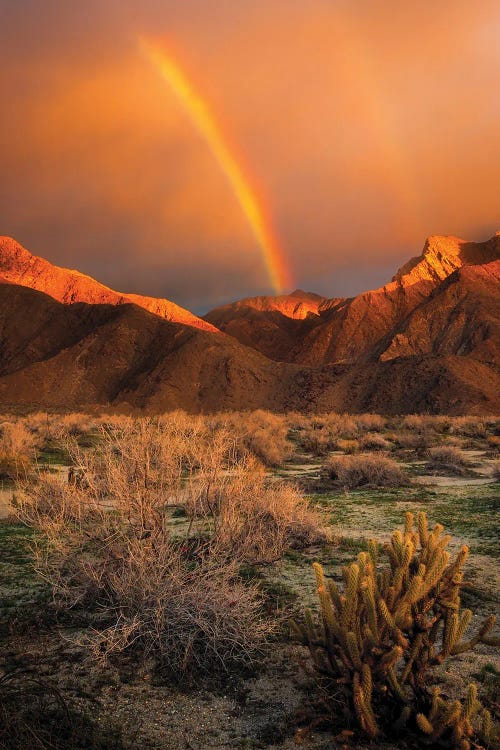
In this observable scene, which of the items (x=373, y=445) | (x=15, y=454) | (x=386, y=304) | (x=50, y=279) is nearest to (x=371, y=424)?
(x=373, y=445)

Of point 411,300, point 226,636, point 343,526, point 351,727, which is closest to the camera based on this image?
point 351,727

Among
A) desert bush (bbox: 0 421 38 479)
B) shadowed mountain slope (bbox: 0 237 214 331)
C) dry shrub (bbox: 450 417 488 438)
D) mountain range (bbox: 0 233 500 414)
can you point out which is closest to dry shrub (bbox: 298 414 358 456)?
dry shrub (bbox: 450 417 488 438)

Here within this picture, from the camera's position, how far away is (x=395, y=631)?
131 inches

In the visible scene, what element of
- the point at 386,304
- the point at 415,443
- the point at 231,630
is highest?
the point at 386,304

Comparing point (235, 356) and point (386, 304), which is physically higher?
point (386, 304)

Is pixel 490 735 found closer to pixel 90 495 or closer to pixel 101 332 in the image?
pixel 90 495

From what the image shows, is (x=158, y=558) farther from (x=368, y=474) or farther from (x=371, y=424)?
Answer: (x=371, y=424)

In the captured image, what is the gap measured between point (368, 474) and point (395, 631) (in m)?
10.8

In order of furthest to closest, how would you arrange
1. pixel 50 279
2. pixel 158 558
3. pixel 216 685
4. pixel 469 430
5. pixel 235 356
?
pixel 50 279
pixel 235 356
pixel 469 430
pixel 158 558
pixel 216 685

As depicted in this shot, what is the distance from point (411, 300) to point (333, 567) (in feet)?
339

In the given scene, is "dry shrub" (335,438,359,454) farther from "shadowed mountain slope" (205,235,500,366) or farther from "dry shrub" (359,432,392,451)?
"shadowed mountain slope" (205,235,500,366)

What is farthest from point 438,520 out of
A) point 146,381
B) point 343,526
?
point 146,381

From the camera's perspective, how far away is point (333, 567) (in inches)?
272

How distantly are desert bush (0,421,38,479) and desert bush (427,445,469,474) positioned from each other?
11847mm
